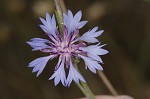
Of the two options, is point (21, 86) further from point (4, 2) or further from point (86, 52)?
point (86, 52)

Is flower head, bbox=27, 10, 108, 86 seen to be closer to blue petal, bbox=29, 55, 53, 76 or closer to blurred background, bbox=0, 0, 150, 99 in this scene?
blue petal, bbox=29, 55, 53, 76

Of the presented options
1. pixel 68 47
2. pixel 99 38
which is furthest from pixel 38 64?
pixel 99 38

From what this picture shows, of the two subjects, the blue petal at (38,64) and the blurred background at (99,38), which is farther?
the blurred background at (99,38)

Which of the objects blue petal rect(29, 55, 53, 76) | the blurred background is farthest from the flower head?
the blurred background

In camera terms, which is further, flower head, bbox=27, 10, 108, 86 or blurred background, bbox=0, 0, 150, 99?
blurred background, bbox=0, 0, 150, 99

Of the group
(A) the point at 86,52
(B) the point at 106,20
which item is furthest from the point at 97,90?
(A) the point at 86,52

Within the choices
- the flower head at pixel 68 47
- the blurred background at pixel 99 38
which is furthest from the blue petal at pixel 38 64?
the blurred background at pixel 99 38

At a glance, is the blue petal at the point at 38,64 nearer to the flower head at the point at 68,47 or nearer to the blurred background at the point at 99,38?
the flower head at the point at 68,47

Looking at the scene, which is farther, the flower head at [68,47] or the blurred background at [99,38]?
the blurred background at [99,38]
